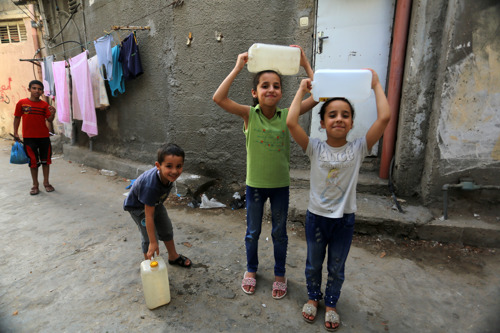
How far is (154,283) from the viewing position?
6.33 ft

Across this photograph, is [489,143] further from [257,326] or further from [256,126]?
[257,326]

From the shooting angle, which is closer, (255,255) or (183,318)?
(183,318)

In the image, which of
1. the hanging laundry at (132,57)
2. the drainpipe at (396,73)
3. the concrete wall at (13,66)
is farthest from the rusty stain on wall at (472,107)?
the concrete wall at (13,66)

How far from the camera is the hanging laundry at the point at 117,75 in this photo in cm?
473

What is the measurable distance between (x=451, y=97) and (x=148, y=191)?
9.76 ft

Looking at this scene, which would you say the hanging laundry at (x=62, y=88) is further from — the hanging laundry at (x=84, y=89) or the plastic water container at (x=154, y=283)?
the plastic water container at (x=154, y=283)

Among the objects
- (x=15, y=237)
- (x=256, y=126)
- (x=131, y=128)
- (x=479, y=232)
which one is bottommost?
(x=15, y=237)

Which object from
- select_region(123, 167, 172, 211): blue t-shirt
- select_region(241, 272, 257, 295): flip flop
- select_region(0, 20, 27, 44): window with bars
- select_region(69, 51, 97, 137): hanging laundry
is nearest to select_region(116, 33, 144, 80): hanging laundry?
select_region(69, 51, 97, 137): hanging laundry

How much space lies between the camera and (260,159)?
1.96 meters

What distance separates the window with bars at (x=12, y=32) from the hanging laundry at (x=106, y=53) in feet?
25.8

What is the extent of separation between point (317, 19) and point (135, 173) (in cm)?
383

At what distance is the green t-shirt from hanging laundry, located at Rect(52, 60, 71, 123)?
18.0ft

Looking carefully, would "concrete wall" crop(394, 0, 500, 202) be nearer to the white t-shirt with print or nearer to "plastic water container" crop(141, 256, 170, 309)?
the white t-shirt with print

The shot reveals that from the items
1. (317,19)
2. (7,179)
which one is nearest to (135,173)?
(7,179)
